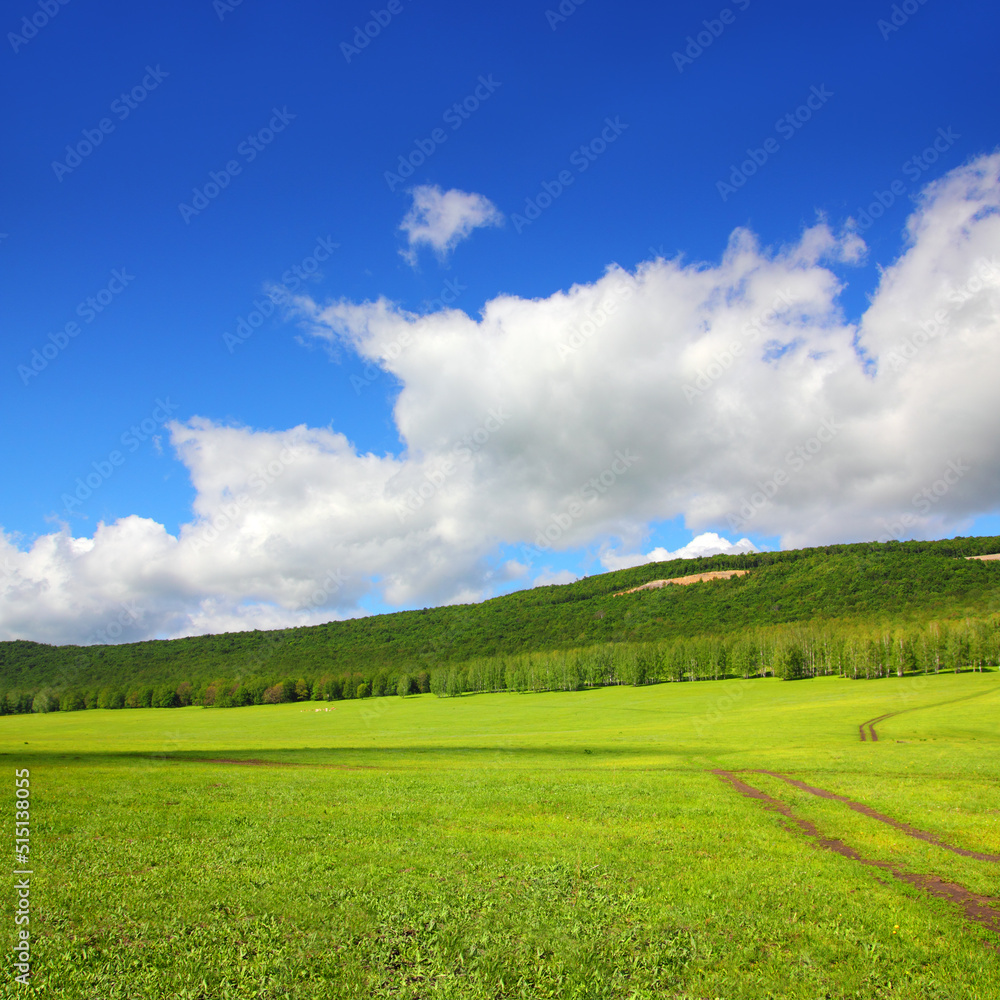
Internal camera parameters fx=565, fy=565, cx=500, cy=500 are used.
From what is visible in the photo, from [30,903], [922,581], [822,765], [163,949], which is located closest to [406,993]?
[163,949]

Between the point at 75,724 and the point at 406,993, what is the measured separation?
13615 cm

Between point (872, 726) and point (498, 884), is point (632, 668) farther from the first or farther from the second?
point (498, 884)

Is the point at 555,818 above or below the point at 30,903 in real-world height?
below

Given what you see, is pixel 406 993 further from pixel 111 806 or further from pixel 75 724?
pixel 75 724

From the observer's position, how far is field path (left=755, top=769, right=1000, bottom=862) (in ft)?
54.3

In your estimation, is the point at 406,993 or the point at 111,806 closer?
the point at 406,993

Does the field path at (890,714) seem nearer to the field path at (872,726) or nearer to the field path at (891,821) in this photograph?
the field path at (872,726)

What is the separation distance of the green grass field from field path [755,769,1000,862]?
1.24 feet

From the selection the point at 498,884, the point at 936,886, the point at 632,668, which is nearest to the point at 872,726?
the point at 936,886

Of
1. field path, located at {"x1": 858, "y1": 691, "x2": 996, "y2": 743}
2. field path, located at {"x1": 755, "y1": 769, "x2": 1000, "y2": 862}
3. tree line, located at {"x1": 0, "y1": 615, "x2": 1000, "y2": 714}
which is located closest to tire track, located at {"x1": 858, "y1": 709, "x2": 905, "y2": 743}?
field path, located at {"x1": 858, "y1": 691, "x2": 996, "y2": 743}

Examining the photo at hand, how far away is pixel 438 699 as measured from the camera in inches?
5595

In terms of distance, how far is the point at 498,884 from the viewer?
1342 cm

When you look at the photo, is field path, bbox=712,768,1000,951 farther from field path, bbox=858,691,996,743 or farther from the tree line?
the tree line

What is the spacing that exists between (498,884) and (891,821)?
1579 centimetres
